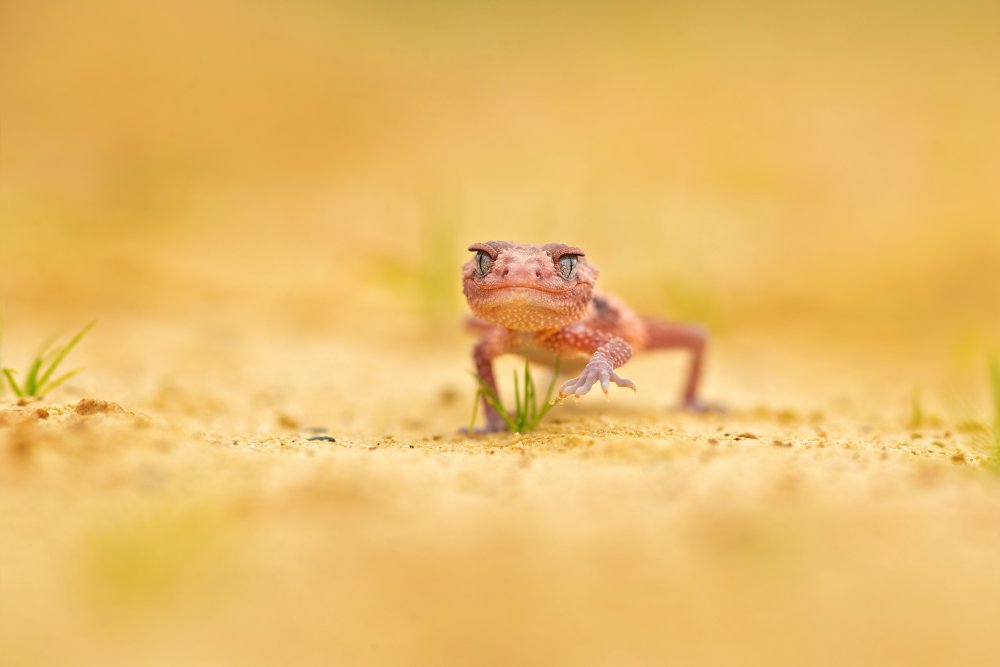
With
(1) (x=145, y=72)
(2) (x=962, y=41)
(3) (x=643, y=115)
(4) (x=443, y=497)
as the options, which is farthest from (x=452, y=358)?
(2) (x=962, y=41)

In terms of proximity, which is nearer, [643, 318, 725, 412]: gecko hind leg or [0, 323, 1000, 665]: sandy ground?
[0, 323, 1000, 665]: sandy ground

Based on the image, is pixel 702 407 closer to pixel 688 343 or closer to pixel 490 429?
pixel 688 343

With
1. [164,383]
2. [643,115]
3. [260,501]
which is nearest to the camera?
[260,501]

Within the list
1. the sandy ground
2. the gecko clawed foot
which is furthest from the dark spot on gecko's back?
the sandy ground

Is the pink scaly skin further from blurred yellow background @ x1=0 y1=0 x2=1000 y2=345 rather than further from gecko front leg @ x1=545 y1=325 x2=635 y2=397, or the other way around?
blurred yellow background @ x1=0 y1=0 x2=1000 y2=345

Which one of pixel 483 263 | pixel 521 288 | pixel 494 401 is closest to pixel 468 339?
pixel 494 401

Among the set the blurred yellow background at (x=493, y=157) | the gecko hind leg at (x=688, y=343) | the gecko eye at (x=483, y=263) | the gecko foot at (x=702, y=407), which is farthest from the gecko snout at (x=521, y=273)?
the blurred yellow background at (x=493, y=157)

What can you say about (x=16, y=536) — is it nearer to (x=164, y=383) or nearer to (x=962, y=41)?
(x=164, y=383)
